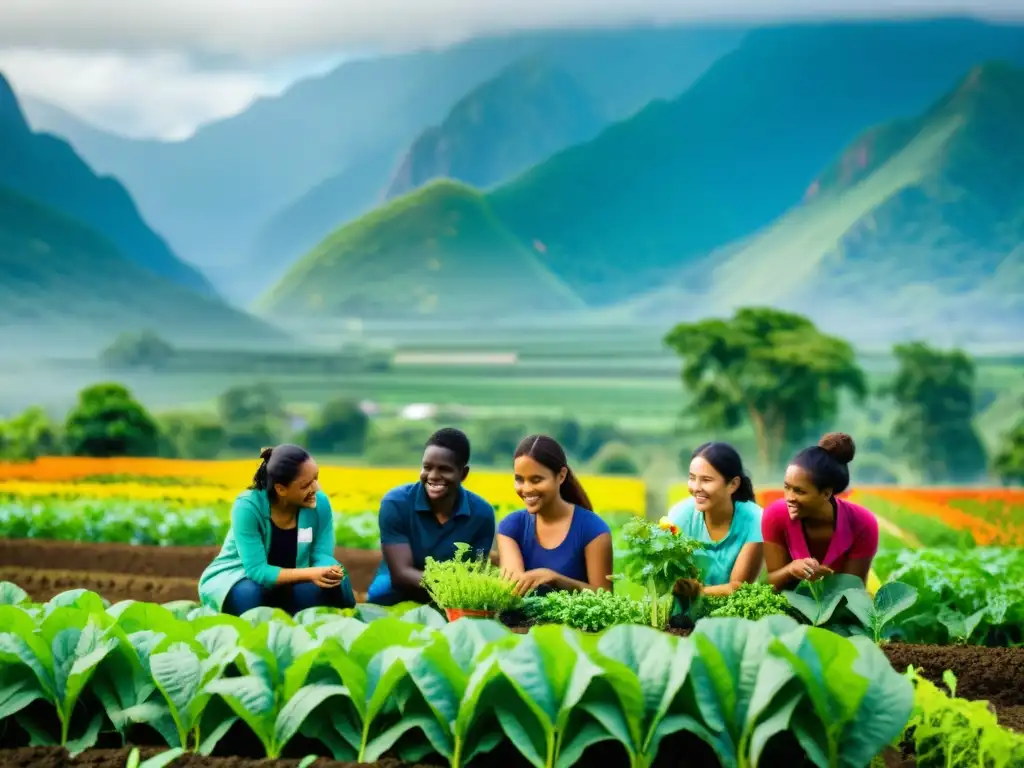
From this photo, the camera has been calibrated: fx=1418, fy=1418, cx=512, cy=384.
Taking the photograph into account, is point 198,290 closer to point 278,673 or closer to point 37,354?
point 37,354

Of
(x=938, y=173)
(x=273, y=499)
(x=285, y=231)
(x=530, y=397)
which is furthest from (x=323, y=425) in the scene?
(x=273, y=499)

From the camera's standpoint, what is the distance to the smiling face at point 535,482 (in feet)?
16.7

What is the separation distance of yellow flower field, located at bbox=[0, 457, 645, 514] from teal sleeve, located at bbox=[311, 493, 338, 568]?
606cm

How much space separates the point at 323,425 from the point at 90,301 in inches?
291

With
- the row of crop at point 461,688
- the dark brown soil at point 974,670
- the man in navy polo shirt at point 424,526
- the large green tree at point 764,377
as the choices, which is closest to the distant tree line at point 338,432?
the large green tree at point 764,377

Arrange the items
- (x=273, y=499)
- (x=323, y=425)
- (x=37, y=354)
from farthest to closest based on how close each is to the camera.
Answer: (x=37, y=354)
(x=323, y=425)
(x=273, y=499)

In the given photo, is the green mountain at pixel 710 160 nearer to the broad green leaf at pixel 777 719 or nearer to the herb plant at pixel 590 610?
the herb plant at pixel 590 610

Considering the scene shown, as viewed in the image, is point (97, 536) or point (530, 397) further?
point (530, 397)

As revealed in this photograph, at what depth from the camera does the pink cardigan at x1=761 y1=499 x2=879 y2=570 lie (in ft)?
16.4

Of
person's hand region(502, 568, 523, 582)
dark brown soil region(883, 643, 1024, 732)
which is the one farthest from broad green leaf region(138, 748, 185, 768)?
dark brown soil region(883, 643, 1024, 732)

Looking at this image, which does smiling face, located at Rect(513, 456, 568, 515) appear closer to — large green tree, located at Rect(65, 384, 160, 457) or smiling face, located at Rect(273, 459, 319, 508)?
smiling face, located at Rect(273, 459, 319, 508)

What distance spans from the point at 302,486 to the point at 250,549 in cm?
34

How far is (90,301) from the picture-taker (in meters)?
31.3

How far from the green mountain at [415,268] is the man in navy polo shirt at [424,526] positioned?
26.1 m
